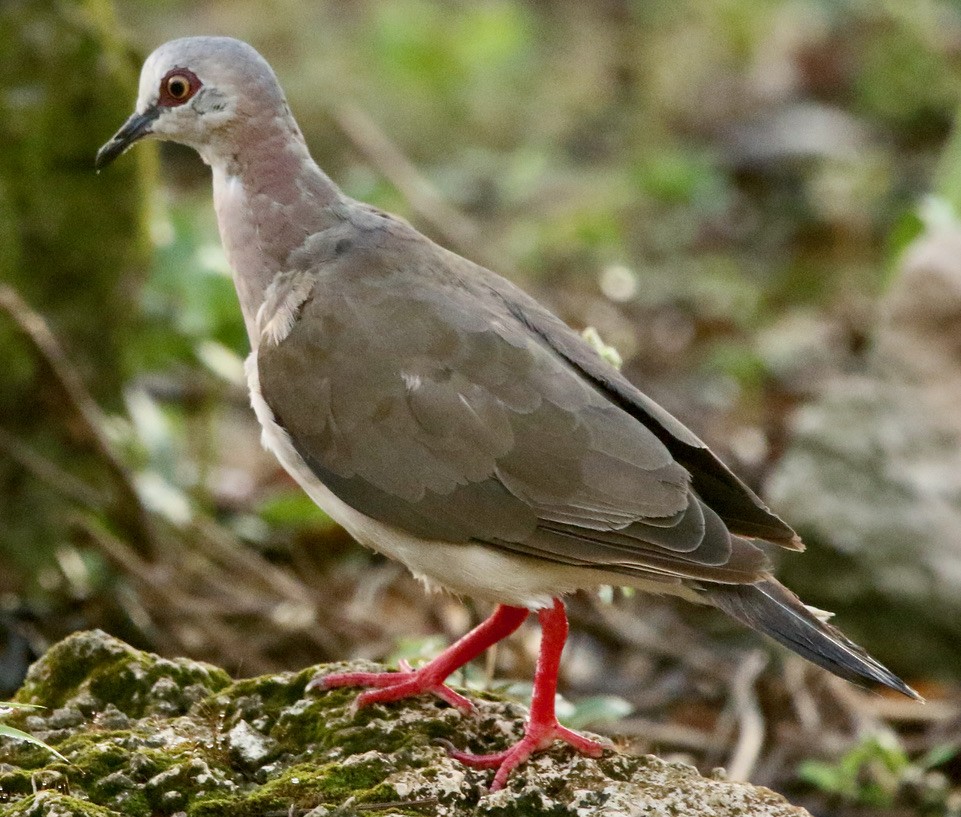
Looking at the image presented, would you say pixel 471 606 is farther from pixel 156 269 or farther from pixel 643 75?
pixel 643 75

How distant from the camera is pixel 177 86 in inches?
178

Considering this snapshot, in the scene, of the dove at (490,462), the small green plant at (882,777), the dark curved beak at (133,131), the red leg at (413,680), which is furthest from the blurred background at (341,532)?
the dark curved beak at (133,131)

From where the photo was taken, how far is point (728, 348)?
9.81 meters

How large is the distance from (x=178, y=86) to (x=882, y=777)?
10.8 ft

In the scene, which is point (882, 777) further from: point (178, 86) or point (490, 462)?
point (178, 86)

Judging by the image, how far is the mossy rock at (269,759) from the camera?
3422 mm

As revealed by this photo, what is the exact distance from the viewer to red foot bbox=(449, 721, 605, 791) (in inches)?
146

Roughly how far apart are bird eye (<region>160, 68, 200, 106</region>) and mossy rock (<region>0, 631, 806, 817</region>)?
5.17 ft

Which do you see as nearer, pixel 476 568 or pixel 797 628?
pixel 797 628

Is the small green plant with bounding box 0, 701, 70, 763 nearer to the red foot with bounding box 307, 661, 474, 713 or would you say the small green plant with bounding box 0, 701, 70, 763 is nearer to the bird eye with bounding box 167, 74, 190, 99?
the red foot with bounding box 307, 661, 474, 713

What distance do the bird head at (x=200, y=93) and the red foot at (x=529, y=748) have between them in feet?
6.55

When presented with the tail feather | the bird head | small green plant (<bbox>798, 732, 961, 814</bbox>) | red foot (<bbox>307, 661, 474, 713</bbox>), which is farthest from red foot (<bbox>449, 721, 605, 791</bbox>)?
the bird head

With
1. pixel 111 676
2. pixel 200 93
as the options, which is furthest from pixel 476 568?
pixel 200 93

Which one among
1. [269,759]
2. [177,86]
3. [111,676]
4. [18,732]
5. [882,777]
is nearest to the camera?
[18,732]
